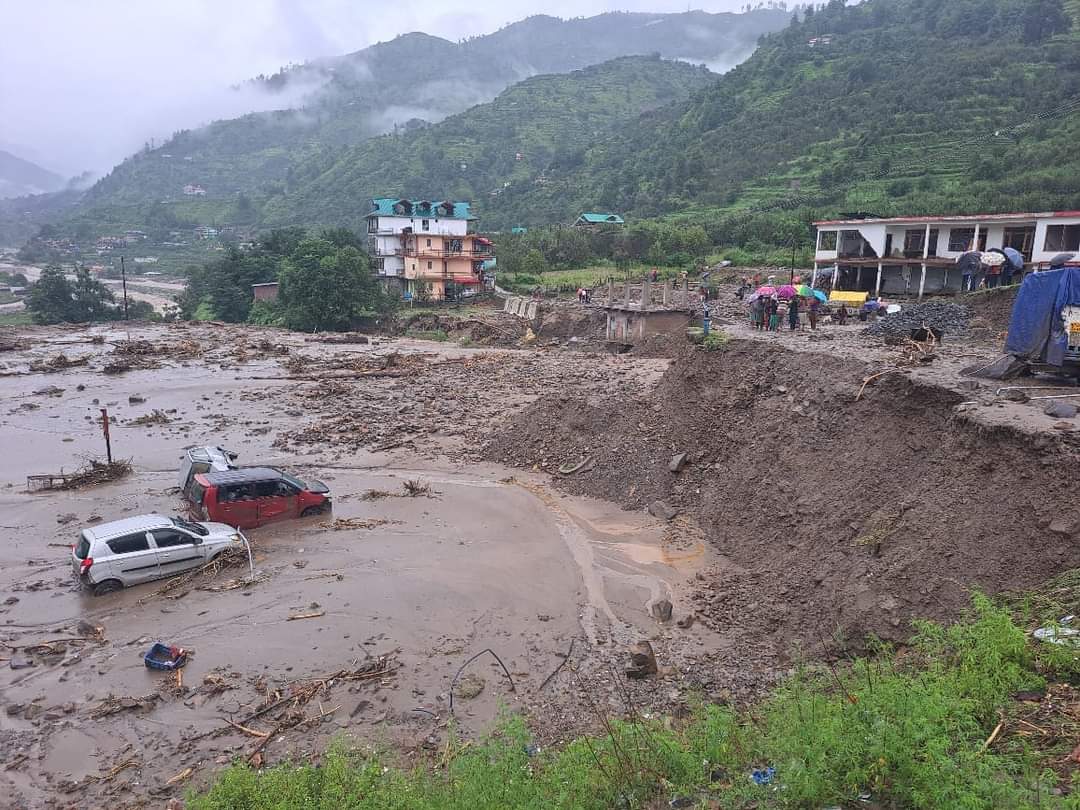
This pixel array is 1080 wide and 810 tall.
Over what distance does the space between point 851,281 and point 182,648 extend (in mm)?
45365

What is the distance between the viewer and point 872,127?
86250mm

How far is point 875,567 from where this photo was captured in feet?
32.4

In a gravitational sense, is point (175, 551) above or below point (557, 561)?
above

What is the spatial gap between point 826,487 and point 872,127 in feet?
300

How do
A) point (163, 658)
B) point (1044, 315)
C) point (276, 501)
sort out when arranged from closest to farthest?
1. point (163, 658)
2. point (1044, 315)
3. point (276, 501)

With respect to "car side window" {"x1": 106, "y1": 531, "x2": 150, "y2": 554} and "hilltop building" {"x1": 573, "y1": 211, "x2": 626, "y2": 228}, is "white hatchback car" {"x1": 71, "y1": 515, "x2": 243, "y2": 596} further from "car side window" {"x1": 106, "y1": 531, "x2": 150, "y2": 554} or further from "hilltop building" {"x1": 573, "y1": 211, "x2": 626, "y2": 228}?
"hilltop building" {"x1": 573, "y1": 211, "x2": 626, "y2": 228}

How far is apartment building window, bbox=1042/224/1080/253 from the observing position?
33.7 meters

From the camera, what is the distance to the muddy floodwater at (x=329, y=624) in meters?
8.39

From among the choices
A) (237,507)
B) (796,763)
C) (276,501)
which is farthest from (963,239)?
(796,763)

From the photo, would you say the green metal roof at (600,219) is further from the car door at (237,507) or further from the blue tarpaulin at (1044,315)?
the car door at (237,507)

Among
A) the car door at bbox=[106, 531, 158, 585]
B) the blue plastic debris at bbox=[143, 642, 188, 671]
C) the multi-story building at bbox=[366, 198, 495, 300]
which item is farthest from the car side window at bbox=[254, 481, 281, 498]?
the multi-story building at bbox=[366, 198, 495, 300]

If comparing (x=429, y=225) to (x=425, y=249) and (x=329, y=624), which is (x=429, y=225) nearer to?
(x=425, y=249)

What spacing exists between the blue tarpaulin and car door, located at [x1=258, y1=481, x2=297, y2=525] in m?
16.3

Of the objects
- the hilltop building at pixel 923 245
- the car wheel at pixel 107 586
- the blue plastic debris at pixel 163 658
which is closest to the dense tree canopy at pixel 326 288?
the hilltop building at pixel 923 245
